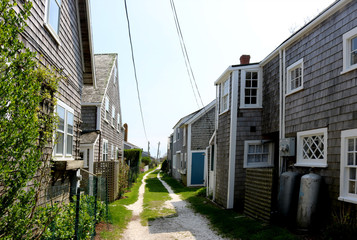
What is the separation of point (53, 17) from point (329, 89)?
7.59 m

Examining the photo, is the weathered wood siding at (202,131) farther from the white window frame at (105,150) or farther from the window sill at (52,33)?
the window sill at (52,33)

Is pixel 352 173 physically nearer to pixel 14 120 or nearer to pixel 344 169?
pixel 344 169

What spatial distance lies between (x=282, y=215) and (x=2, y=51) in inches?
341

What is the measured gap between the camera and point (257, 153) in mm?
12852

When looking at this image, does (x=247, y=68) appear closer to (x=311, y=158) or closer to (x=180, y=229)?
(x=311, y=158)

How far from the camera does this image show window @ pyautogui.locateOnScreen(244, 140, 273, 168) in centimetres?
1271

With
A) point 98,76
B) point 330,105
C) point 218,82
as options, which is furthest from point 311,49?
point 98,76

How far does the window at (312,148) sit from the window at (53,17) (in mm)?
7674

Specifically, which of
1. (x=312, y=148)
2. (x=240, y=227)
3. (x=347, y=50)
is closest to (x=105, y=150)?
(x=240, y=227)

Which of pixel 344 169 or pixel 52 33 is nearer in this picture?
pixel 344 169

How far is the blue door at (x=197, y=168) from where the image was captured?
23.3m

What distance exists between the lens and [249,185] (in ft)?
36.7

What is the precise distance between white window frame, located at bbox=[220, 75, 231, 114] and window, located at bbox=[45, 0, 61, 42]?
7.76 m

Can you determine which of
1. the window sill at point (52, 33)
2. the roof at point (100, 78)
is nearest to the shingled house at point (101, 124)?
the roof at point (100, 78)
